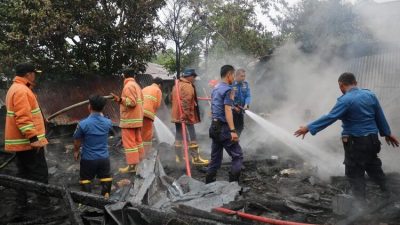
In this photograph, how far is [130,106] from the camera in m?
6.27

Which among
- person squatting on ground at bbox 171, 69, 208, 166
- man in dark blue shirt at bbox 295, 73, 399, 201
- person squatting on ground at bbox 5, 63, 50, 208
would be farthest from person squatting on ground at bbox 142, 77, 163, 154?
man in dark blue shirt at bbox 295, 73, 399, 201

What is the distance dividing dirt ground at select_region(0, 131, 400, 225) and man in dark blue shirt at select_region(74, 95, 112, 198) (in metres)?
0.58

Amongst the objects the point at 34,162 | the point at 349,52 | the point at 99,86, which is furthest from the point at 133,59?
the point at 34,162

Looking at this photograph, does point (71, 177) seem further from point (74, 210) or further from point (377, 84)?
point (377, 84)

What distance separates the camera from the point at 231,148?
5238 millimetres

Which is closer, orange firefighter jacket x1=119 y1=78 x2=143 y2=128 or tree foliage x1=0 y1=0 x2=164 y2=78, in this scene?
orange firefighter jacket x1=119 y1=78 x2=143 y2=128

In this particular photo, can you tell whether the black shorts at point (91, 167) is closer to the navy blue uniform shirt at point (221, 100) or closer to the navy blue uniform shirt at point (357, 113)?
the navy blue uniform shirt at point (221, 100)

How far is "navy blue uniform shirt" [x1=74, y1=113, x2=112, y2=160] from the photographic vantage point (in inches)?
186

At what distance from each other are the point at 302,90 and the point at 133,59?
592 cm

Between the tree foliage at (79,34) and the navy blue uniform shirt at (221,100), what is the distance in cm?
692

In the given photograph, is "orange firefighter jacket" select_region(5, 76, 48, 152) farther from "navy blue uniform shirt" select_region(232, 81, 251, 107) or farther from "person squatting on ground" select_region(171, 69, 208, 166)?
"navy blue uniform shirt" select_region(232, 81, 251, 107)

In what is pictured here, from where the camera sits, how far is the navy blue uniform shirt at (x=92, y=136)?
186 inches

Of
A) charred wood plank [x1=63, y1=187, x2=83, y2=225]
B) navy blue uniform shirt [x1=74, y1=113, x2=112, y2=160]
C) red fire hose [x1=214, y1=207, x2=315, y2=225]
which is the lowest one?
red fire hose [x1=214, y1=207, x2=315, y2=225]

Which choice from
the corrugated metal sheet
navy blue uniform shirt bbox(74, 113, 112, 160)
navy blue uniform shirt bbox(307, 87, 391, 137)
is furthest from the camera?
the corrugated metal sheet
